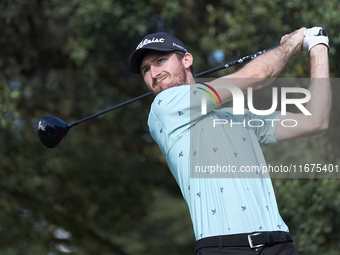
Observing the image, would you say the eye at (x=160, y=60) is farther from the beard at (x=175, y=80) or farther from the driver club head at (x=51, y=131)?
the driver club head at (x=51, y=131)

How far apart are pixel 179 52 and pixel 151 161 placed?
7.45 metres

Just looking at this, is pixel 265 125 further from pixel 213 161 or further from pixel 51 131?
pixel 51 131

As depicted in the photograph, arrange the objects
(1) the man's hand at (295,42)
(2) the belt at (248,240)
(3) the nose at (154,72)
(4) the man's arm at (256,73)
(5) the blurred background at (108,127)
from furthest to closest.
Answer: (5) the blurred background at (108,127) < (3) the nose at (154,72) < (1) the man's hand at (295,42) < (4) the man's arm at (256,73) < (2) the belt at (248,240)

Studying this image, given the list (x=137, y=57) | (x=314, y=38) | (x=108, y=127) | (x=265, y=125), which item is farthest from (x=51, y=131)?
(x=108, y=127)

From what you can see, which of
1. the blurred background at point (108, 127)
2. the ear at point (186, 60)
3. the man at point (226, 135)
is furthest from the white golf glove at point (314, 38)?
the blurred background at point (108, 127)

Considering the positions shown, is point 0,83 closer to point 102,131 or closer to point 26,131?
point 26,131

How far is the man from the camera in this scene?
2430mm

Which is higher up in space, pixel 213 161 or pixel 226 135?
pixel 226 135

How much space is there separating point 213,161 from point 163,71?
71 centimetres

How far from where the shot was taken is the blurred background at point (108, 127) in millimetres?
6746

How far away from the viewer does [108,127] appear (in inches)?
396

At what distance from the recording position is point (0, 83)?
300 inches

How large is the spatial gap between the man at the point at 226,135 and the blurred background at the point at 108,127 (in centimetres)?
385

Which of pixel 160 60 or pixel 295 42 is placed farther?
pixel 160 60
